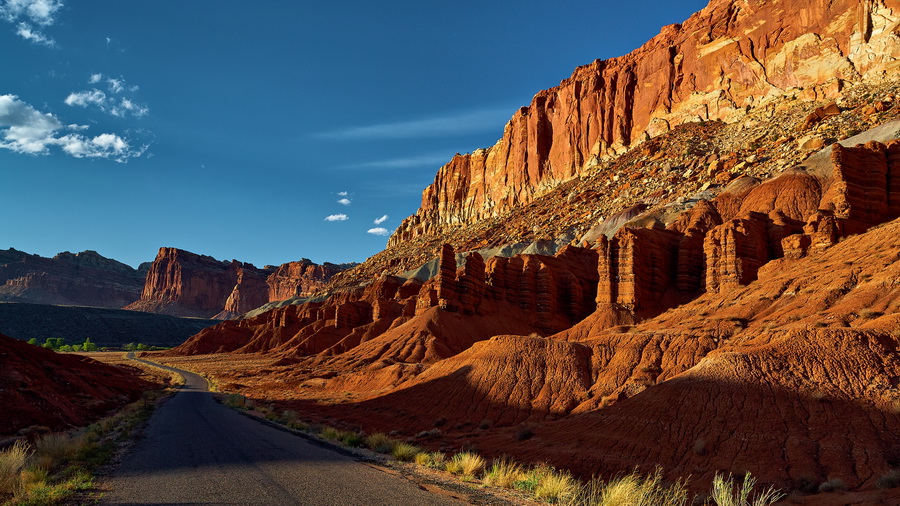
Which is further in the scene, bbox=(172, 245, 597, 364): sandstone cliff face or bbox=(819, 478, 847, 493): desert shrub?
bbox=(172, 245, 597, 364): sandstone cliff face

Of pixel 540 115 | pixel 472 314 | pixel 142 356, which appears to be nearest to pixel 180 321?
pixel 142 356

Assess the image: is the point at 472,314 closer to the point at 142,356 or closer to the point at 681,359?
the point at 681,359

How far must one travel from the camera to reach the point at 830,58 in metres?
84.8

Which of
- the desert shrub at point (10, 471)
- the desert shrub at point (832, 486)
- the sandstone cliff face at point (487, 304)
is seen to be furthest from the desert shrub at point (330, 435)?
the sandstone cliff face at point (487, 304)

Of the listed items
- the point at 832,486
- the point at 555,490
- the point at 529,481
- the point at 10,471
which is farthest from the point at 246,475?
the point at 832,486

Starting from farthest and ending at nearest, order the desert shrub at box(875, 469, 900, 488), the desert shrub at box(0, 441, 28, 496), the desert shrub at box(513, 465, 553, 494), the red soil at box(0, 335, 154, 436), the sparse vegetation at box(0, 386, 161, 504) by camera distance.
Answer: the red soil at box(0, 335, 154, 436) < the desert shrub at box(513, 465, 553, 494) < the desert shrub at box(875, 469, 900, 488) < the desert shrub at box(0, 441, 28, 496) < the sparse vegetation at box(0, 386, 161, 504)

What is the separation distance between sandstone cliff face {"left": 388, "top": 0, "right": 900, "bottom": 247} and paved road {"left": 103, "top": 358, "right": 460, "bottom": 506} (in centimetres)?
9503

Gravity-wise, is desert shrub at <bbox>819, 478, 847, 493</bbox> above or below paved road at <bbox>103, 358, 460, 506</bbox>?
above

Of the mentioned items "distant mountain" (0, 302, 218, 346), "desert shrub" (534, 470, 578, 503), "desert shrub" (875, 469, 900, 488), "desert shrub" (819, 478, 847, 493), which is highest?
"distant mountain" (0, 302, 218, 346)

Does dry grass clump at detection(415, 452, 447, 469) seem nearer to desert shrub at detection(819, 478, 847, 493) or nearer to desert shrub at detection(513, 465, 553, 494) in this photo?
desert shrub at detection(513, 465, 553, 494)

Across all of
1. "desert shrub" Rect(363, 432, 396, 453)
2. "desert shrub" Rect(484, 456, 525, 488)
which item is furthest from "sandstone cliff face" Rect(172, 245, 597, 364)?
"desert shrub" Rect(484, 456, 525, 488)

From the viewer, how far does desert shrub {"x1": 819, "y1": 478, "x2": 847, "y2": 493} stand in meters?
12.1

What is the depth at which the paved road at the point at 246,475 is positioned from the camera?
10922mm

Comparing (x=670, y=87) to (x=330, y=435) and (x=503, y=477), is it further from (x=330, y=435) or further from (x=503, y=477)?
(x=503, y=477)
